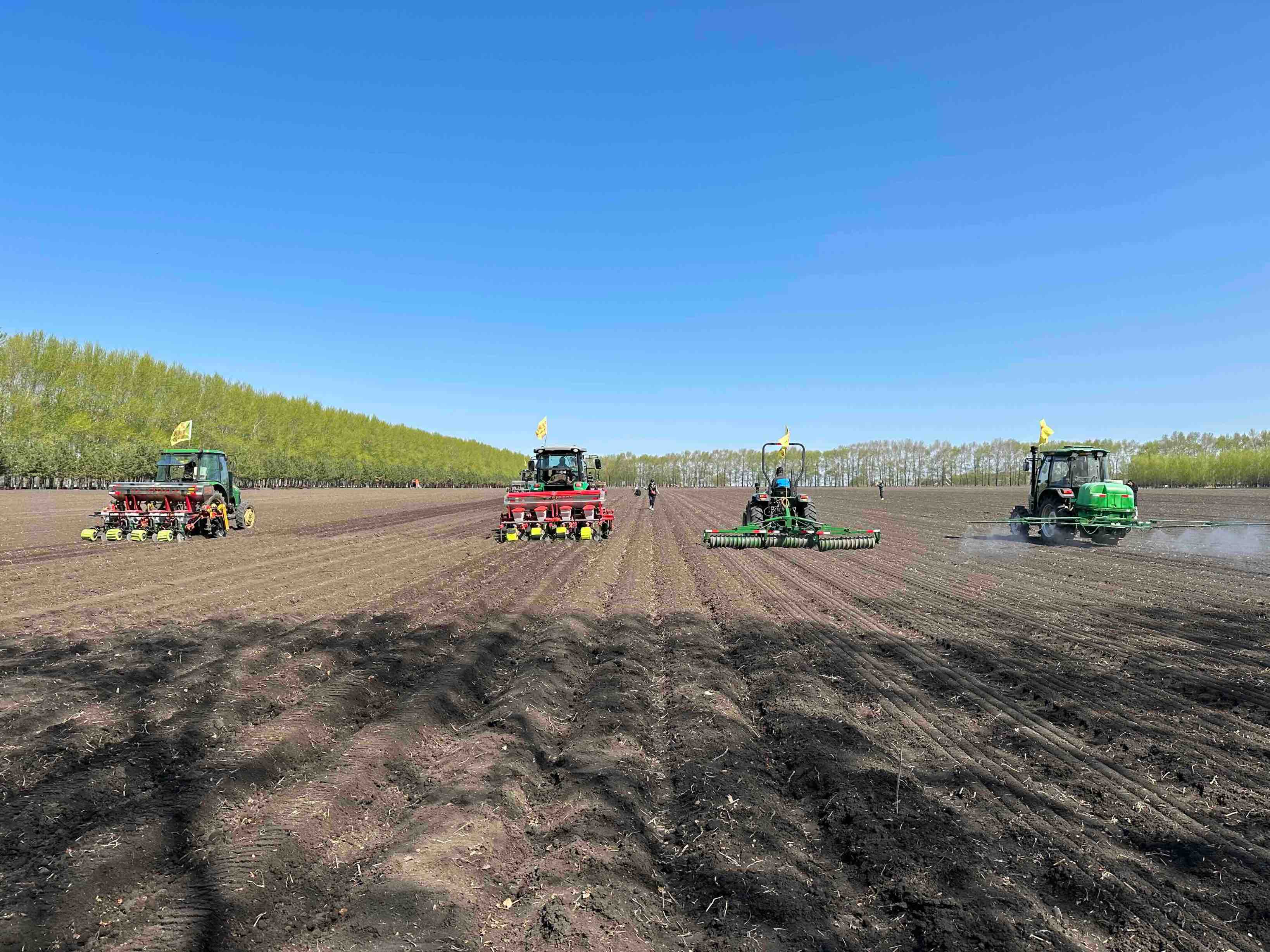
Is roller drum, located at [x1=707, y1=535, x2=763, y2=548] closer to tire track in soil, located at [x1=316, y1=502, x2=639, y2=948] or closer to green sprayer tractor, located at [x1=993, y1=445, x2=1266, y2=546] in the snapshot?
green sprayer tractor, located at [x1=993, y1=445, x2=1266, y2=546]

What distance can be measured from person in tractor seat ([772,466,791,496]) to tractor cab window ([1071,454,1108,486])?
26.9 feet

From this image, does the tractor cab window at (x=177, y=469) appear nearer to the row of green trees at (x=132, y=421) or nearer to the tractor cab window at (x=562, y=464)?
the tractor cab window at (x=562, y=464)

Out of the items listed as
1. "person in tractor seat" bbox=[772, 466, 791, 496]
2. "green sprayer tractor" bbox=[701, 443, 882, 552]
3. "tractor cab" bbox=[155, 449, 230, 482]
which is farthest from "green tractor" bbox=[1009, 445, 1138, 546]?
"tractor cab" bbox=[155, 449, 230, 482]

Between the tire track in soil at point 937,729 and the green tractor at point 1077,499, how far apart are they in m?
10.0

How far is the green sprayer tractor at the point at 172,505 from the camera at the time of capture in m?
17.2

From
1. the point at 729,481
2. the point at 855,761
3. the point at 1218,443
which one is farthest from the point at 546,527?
the point at 1218,443

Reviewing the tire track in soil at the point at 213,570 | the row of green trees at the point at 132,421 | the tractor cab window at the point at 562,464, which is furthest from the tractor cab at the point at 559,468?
the row of green trees at the point at 132,421

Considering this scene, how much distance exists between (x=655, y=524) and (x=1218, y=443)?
18908 cm

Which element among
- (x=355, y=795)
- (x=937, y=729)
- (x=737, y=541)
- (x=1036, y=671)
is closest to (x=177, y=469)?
(x=737, y=541)

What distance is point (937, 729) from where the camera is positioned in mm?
4961

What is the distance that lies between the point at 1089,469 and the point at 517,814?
18.6m

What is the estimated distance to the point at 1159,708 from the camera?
5391 millimetres

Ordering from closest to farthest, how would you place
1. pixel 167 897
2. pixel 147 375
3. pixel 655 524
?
pixel 167 897, pixel 655 524, pixel 147 375

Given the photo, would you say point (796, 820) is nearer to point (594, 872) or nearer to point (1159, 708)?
point (594, 872)
